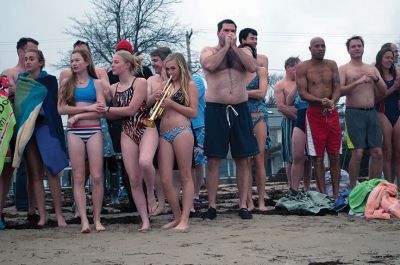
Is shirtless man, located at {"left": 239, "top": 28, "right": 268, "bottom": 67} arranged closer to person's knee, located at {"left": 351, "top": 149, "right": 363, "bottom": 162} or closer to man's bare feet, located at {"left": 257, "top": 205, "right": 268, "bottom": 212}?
person's knee, located at {"left": 351, "top": 149, "right": 363, "bottom": 162}

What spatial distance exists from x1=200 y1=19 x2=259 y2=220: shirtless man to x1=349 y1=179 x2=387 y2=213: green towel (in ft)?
4.08

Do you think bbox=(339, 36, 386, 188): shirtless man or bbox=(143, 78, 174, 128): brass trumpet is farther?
bbox=(339, 36, 386, 188): shirtless man

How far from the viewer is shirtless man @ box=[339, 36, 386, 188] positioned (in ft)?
29.0

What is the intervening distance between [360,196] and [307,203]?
61cm

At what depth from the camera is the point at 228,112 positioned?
7.52 m

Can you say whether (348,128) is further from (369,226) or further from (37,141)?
(37,141)

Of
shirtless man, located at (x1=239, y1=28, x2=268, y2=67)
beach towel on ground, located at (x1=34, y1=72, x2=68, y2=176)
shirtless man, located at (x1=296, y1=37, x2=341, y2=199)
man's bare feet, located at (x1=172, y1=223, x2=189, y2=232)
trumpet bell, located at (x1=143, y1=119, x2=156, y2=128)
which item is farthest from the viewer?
shirtless man, located at (x1=239, y1=28, x2=268, y2=67)

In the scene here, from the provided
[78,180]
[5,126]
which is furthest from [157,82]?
Result: [5,126]

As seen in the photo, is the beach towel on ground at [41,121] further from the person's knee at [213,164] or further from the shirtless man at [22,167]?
the person's knee at [213,164]

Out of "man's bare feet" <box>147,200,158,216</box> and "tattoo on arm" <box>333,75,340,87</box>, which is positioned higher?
"tattoo on arm" <box>333,75,340,87</box>

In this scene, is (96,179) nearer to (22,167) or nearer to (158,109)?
(158,109)

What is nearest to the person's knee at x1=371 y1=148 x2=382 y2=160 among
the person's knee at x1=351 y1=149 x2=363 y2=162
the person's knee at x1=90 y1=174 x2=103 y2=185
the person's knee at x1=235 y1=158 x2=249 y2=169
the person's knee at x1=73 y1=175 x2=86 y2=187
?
the person's knee at x1=351 y1=149 x2=363 y2=162

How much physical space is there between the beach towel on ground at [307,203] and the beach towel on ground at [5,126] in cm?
329

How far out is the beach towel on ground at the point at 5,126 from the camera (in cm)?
694
